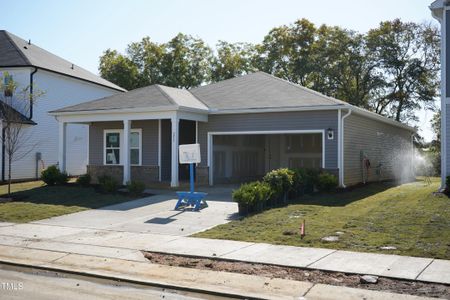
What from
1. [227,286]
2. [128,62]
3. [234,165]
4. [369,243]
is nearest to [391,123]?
[234,165]

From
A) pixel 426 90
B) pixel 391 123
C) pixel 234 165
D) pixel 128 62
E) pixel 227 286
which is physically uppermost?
pixel 128 62

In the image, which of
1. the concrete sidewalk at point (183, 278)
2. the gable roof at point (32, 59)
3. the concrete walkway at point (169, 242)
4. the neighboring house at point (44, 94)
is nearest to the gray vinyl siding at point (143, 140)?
the neighboring house at point (44, 94)

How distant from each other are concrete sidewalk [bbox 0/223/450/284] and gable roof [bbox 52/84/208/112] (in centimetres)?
818

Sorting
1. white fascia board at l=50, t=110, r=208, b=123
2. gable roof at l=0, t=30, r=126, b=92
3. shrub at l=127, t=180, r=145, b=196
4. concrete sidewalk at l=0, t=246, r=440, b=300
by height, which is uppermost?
gable roof at l=0, t=30, r=126, b=92

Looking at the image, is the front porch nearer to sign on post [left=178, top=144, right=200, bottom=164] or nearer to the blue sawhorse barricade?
sign on post [left=178, top=144, right=200, bottom=164]

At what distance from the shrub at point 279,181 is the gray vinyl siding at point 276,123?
11.6 feet

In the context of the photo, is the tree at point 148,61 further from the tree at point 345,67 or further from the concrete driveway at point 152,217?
the concrete driveway at point 152,217

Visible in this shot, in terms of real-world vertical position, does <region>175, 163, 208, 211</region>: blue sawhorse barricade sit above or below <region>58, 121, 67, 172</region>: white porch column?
below

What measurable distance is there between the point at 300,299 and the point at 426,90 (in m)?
36.8

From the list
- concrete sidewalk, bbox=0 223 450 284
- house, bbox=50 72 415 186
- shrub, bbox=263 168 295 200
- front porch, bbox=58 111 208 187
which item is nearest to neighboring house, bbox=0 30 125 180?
front porch, bbox=58 111 208 187

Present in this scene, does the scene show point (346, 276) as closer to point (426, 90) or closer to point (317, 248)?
point (317, 248)

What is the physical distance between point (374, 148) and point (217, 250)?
616 inches

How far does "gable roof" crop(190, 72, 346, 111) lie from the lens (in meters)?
19.4

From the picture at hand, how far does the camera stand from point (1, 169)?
24.2m
